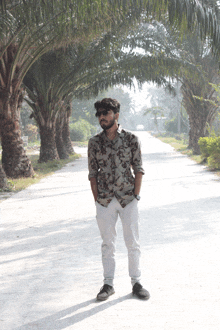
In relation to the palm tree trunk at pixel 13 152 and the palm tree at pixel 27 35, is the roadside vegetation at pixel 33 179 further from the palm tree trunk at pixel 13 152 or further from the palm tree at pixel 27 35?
the palm tree at pixel 27 35

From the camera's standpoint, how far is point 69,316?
3.64m

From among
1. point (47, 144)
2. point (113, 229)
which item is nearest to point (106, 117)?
point (113, 229)

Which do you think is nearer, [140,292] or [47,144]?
[140,292]

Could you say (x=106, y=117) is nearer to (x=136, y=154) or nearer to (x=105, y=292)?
(x=136, y=154)

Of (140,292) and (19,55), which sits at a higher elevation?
(19,55)

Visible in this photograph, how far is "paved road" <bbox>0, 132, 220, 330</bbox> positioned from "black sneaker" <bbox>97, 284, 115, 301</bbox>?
0.19 ft

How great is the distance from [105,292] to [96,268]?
3.46 ft

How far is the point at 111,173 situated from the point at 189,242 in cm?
262

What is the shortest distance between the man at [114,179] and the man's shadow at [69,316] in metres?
0.10

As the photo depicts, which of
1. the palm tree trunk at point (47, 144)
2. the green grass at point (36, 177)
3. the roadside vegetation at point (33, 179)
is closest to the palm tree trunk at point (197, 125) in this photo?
the palm tree trunk at point (47, 144)

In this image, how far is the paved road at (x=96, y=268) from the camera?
3.59m

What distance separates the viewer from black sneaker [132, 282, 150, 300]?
3.92m

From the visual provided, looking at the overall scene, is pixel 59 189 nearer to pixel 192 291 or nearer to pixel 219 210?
pixel 219 210

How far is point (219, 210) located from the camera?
328 inches
